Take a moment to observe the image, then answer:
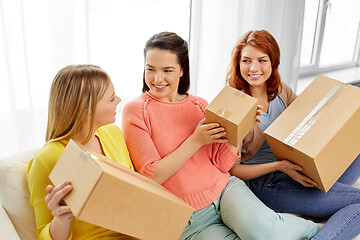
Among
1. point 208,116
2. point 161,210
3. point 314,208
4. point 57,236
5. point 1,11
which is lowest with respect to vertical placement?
point 314,208

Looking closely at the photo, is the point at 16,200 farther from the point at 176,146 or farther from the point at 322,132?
the point at 322,132

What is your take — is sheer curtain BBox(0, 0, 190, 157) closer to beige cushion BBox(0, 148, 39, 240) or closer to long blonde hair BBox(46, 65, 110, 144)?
beige cushion BBox(0, 148, 39, 240)

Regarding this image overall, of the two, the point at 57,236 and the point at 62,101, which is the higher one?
the point at 62,101

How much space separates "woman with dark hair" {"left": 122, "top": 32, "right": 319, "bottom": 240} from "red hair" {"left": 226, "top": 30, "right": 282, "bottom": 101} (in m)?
0.30

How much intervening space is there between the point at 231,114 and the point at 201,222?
0.40 m

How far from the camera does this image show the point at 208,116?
1198 millimetres

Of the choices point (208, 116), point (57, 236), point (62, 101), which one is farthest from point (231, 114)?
point (57, 236)

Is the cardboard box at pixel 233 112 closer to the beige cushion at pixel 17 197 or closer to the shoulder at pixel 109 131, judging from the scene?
the shoulder at pixel 109 131

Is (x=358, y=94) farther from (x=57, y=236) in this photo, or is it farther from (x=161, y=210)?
(x=57, y=236)

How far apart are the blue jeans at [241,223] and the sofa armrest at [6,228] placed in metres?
0.51

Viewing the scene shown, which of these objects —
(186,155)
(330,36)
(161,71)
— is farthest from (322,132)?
(330,36)

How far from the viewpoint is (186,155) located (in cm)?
123

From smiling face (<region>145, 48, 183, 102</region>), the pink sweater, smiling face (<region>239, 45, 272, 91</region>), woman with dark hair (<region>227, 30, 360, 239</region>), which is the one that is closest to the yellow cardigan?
the pink sweater

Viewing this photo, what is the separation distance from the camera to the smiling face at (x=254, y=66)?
58.4 inches
